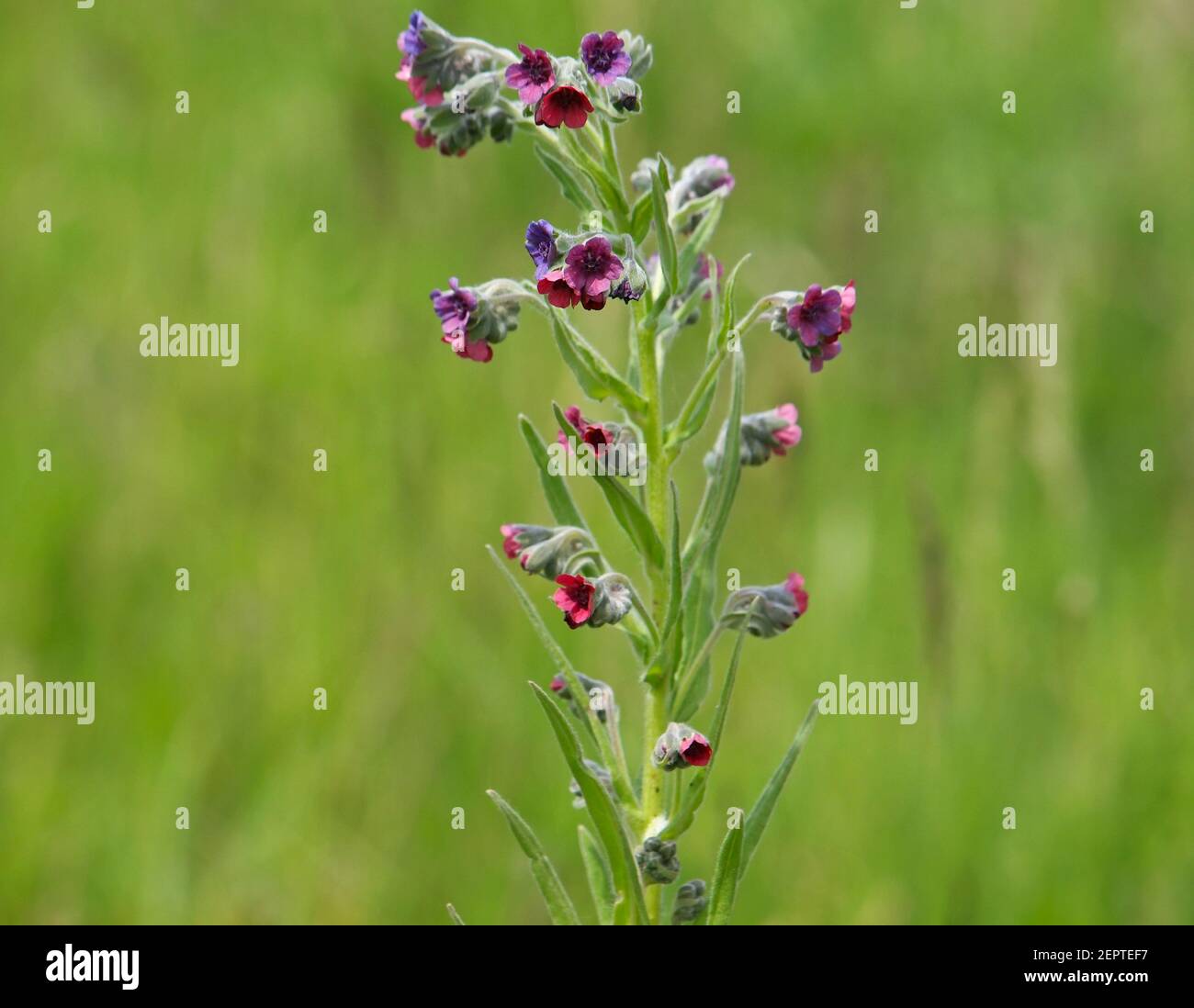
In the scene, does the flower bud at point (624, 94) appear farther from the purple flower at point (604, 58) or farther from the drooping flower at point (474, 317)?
the drooping flower at point (474, 317)

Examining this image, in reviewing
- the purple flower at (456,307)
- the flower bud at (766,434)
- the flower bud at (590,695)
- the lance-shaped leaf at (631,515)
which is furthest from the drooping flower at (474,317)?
the flower bud at (590,695)

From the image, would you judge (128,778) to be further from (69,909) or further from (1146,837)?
(1146,837)

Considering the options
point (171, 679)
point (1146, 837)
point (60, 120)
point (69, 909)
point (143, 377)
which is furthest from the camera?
point (60, 120)

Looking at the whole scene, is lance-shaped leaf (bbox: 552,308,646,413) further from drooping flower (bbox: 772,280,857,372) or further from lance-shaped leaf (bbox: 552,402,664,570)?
drooping flower (bbox: 772,280,857,372)

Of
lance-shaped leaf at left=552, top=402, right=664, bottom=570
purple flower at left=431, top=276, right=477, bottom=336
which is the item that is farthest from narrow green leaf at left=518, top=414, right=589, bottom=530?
purple flower at left=431, top=276, right=477, bottom=336
